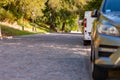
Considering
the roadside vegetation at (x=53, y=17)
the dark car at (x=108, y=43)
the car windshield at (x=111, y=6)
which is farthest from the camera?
the roadside vegetation at (x=53, y=17)

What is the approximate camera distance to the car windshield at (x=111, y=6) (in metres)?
7.76

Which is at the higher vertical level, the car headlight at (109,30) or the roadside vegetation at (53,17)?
the car headlight at (109,30)

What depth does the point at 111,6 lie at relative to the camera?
7902 millimetres

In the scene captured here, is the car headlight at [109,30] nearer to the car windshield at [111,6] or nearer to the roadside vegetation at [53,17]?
the car windshield at [111,6]

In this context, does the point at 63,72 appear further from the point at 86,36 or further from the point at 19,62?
the point at 86,36

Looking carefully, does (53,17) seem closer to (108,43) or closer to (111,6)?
(111,6)

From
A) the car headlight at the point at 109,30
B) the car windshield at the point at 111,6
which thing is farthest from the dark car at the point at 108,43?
the car windshield at the point at 111,6

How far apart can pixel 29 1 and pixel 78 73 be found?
604 inches

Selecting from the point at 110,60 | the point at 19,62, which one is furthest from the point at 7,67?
the point at 110,60

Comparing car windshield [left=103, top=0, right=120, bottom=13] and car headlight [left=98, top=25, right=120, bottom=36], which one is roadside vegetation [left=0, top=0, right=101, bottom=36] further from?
car headlight [left=98, top=25, right=120, bottom=36]

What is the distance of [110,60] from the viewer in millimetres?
6473

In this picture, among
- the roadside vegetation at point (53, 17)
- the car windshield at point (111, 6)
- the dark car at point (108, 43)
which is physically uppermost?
the car windshield at point (111, 6)

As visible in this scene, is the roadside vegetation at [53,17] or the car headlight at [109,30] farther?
the roadside vegetation at [53,17]

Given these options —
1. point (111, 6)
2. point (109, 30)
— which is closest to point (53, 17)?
point (111, 6)
